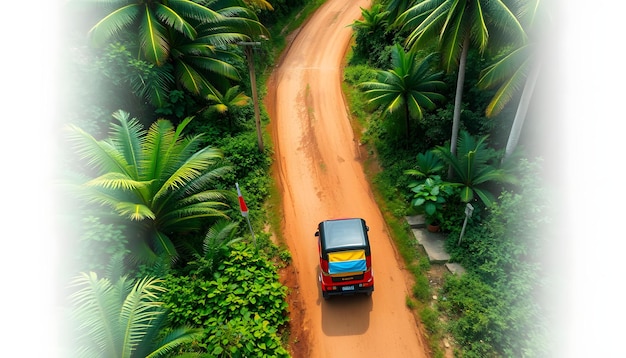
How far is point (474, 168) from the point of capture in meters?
12.4

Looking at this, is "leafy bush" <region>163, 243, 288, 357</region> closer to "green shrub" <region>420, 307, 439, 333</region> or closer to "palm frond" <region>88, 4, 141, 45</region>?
"green shrub" <region>420, 307, 439, 333</region>

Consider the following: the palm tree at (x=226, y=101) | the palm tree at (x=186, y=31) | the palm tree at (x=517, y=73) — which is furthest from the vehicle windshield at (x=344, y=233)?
the palm tree at (x=186, y=31)

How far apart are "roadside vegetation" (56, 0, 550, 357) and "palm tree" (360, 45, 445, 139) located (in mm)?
91

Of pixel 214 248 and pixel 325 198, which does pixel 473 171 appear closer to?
pixel 325 198

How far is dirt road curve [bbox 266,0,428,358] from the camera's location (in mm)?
10500

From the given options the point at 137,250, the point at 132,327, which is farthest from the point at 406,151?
the point at 132,327

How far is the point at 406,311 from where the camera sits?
11070mm

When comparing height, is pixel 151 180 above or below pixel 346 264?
above

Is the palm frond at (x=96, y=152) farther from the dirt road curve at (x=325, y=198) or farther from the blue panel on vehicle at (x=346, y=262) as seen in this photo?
the blue panel on vehicle at (x=346, y=262)

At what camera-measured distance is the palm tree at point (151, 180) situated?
10016 millimetres

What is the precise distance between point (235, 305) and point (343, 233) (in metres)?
3.90

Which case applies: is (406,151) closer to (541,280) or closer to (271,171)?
(271,171)

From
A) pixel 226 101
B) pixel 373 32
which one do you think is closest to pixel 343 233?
pixel 226 101

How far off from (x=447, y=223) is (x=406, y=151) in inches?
167
